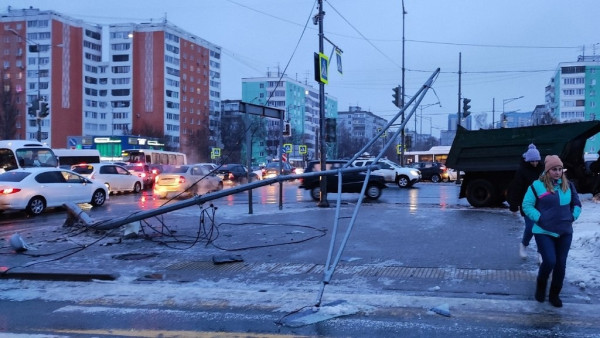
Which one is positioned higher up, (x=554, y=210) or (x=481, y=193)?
(x=554, y=210)

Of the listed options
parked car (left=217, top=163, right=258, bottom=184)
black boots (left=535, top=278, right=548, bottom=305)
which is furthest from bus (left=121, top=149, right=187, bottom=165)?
black boots (left=535, top=278, right=548, bottom=305)

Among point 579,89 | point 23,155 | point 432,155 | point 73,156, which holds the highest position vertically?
point 579,89

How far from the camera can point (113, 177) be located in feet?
90.2

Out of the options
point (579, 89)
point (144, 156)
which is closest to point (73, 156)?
point (144, 156)

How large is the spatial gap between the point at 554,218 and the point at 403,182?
25733 millimetres

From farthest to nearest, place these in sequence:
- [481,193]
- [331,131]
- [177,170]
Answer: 1. [177,170]
2. [331,131]
3. [481,193]

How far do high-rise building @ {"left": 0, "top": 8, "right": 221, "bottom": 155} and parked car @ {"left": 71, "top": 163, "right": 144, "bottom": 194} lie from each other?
216ft

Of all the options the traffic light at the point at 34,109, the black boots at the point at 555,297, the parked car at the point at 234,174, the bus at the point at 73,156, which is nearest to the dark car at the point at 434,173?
the parked car at the point at 234,174

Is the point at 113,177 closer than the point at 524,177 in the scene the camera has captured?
No

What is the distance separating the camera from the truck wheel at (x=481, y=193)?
58.0 ft

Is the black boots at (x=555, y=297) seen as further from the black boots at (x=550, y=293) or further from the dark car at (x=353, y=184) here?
the dark car at (x=353, y=184)

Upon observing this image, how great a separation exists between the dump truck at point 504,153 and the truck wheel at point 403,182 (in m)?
12.9

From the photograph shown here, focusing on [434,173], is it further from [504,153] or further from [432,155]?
[504,153]

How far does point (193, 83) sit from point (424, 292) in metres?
114
